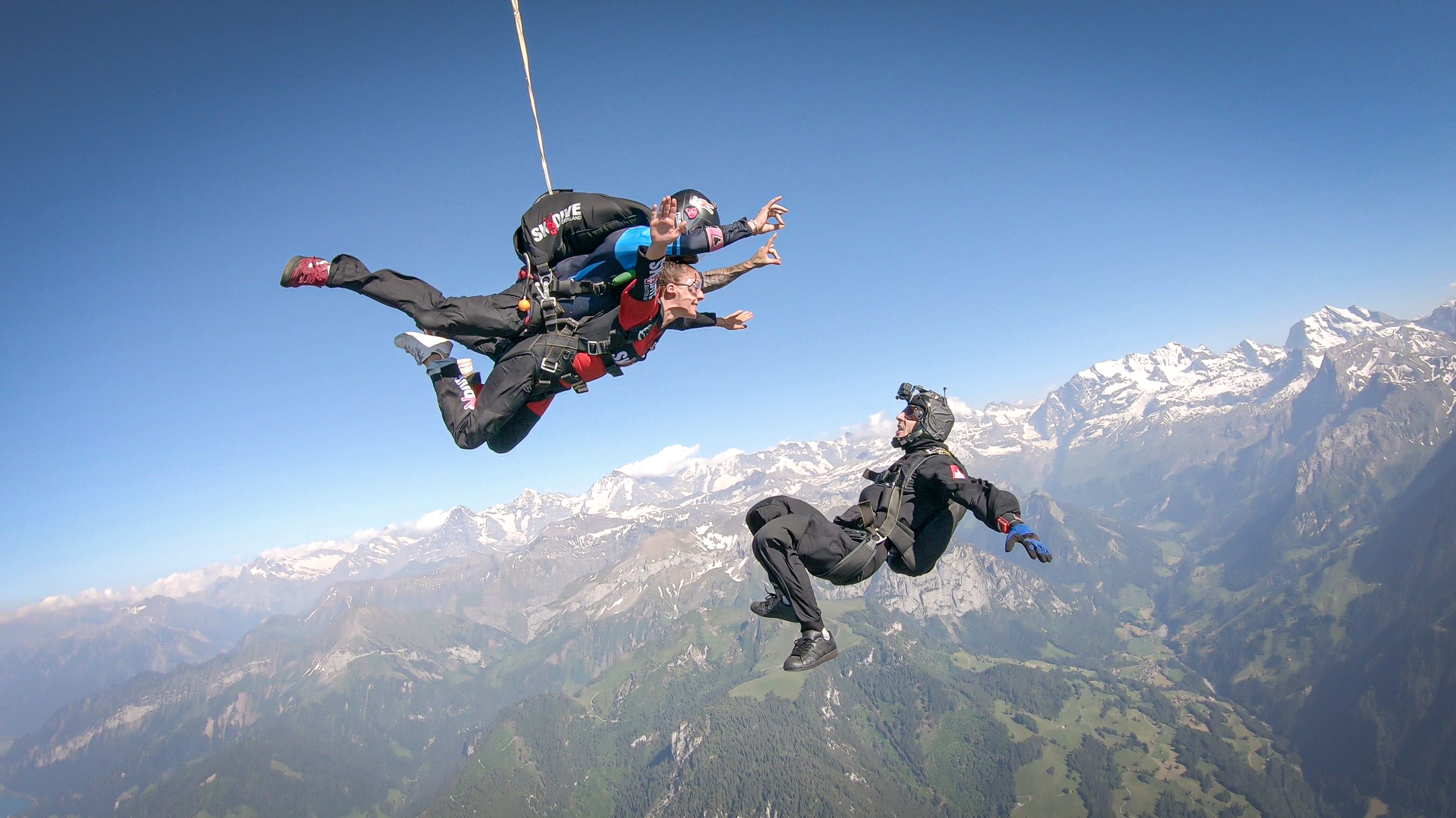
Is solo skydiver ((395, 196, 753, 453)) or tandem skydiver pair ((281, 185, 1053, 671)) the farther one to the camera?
solo skydiver ((395, 196, 753, 453))

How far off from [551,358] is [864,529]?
455cm

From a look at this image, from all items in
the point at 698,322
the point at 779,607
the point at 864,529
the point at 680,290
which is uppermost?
the point at 680,290

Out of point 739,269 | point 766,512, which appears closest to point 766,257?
point 739,269

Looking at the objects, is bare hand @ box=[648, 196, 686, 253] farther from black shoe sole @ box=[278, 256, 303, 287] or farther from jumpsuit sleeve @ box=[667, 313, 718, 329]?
black shoe sole @ box=[278, 256, 303, 287]

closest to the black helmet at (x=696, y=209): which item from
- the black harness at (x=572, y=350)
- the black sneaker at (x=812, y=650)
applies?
the black harness at (x=572, y=350)

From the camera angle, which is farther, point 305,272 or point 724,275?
point 724,275

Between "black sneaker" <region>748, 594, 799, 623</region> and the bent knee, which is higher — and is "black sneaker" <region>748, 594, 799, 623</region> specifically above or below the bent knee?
below

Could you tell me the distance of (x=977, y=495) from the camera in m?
7.46

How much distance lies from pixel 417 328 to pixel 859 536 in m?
6.13

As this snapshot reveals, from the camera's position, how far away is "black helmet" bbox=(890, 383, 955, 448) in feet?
28.8

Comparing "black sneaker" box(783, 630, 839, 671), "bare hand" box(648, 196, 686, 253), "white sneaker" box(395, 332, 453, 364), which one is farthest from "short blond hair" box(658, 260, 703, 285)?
"black sneaker" box(783, 630, 839, 671)

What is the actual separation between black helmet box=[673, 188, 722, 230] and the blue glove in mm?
4671

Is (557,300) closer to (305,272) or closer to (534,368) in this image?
(534,368)

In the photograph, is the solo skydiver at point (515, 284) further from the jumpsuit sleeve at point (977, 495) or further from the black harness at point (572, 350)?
the jumpsuit sleeve at point (977, 495)
